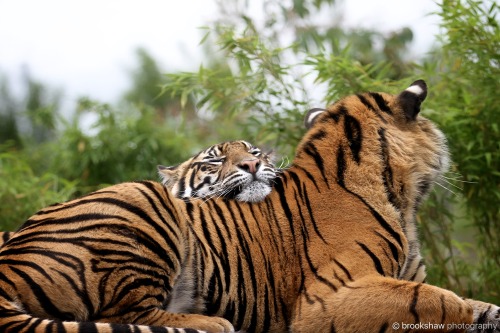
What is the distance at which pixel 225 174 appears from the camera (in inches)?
210

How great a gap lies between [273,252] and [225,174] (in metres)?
0.76

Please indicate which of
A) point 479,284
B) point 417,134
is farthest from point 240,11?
point 417,134

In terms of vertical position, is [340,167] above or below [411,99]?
below

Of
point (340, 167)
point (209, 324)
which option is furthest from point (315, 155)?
point (209, 324)

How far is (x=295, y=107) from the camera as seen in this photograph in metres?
7.20

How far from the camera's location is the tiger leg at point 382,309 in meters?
4.40

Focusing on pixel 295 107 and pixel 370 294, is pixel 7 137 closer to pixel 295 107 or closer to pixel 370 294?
pixel 295 107

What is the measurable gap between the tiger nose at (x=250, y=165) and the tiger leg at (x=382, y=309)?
922mm

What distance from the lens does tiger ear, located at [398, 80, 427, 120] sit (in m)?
5.25

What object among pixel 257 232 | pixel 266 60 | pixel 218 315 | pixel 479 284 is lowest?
pixel 479 284

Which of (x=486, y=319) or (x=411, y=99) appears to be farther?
(x=411, y=99)

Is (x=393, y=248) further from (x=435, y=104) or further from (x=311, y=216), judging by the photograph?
(x=435, y=104)

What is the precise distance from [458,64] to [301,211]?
275cm

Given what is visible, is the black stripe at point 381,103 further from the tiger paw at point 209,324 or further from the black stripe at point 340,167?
the tiger paw at point 209,324
